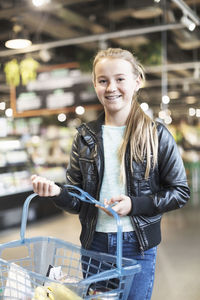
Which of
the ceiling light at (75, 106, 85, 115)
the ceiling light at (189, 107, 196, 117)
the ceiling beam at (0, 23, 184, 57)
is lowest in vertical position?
the ceiling light at (189, 107, 196, 117)


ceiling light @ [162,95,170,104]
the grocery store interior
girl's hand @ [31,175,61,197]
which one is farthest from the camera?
ceiling light @ [162,95,170,104]

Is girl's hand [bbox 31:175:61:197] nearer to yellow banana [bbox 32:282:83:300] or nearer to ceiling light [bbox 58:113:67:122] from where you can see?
yellow banana [bbox 32:282:83:300]

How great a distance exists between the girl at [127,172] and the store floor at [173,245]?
219 cm

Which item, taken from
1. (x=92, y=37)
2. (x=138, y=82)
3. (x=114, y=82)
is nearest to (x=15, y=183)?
(x=92, y=37)

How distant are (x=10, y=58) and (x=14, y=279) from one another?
6129 millimetres

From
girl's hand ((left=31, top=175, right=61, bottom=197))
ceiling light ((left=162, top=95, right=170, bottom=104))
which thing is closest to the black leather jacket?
girl's hand ((left=31, top=175, right=61, bottom=197))

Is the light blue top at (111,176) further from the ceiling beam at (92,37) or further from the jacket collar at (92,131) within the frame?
the ceiling beam at (92,37)

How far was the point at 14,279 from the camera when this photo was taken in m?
1.27

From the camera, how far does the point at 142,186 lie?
1659mm

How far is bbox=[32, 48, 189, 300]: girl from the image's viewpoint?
1.62 metres

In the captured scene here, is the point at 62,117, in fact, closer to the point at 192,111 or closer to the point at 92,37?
the point at 92,37

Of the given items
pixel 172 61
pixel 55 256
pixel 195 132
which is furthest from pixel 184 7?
pixel 55 256

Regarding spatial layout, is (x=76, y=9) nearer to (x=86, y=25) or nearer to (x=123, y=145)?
(x=86, y=25)

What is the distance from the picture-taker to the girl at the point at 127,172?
1621 millimetres
